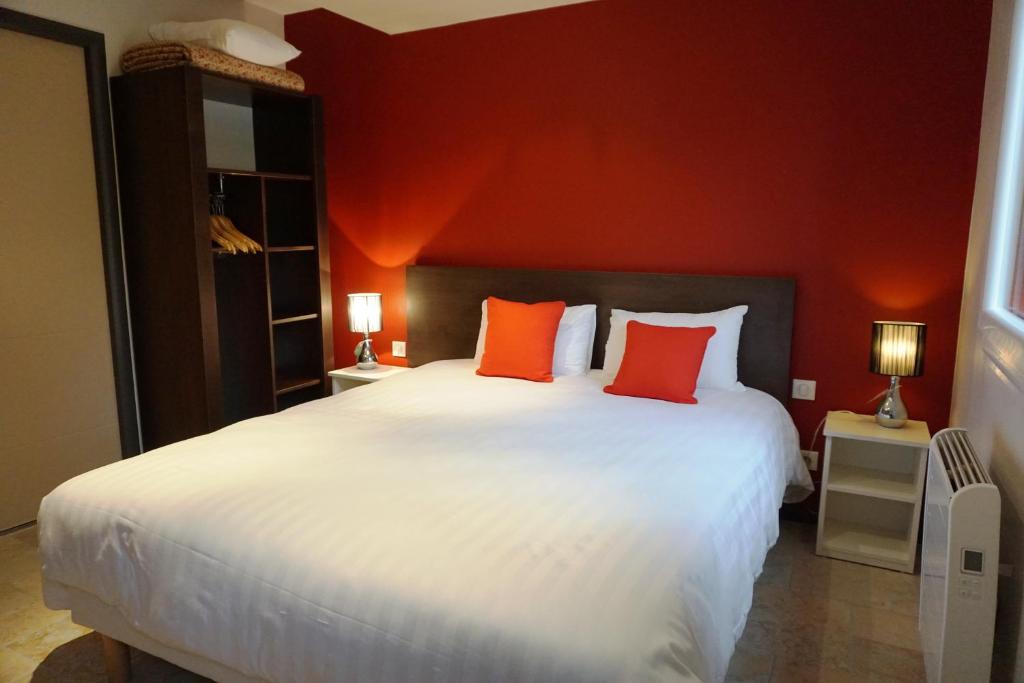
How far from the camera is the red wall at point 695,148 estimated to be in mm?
2890

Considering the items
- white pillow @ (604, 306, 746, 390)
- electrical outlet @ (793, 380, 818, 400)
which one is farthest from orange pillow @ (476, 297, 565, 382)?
electrical outlet @ (793, 380, 818, 400)

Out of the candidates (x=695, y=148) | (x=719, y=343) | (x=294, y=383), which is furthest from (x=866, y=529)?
(x=294, y=383)

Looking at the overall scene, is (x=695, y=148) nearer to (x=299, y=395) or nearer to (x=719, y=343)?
(x=719, y=343)

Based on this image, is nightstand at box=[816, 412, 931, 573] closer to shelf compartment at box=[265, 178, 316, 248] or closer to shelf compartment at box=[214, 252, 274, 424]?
shelf compartment at box=[214, 252, 274, 424]

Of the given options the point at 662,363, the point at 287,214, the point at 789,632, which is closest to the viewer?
the point at 789,632

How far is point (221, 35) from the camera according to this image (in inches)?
127

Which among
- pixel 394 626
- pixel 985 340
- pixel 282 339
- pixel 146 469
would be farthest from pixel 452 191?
pixel 394 626

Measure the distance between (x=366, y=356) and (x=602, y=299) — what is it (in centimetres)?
145

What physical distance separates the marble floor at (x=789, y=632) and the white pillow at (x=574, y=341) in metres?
1.22

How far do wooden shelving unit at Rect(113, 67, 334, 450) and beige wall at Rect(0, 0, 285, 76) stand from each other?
244mm

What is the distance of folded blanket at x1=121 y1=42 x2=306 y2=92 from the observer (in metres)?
3.14

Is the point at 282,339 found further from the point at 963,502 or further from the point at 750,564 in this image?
the point at 963,502

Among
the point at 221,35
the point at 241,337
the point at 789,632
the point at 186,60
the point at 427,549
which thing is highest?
the point at 221,35

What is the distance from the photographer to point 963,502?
1687mm
